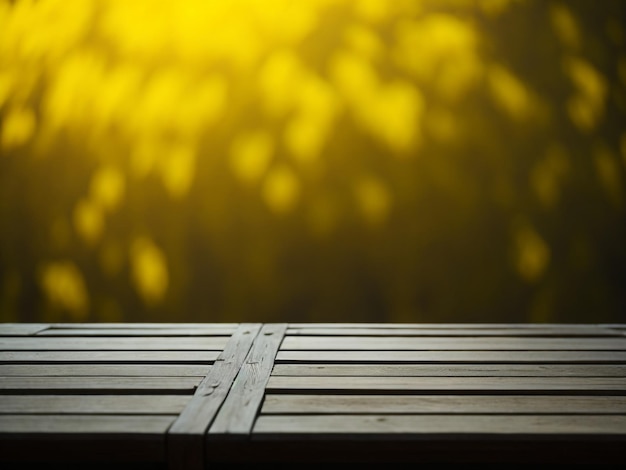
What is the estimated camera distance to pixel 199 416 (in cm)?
110

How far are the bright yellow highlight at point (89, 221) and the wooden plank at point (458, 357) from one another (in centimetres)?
109

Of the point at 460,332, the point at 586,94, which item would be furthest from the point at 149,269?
the point at 586,94

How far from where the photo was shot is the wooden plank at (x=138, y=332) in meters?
1.86

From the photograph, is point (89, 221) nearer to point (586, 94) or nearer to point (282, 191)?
point (282, 191)

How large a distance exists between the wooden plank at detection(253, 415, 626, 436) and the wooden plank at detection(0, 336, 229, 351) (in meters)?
0.64

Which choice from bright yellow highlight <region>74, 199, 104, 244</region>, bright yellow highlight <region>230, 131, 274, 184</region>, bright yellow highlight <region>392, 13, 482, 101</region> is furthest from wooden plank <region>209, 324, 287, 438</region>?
bright yellow highlight <region>392, 13, 482, 101</region>

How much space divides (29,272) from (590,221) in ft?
7.23

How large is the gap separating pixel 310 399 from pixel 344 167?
1.26 meters

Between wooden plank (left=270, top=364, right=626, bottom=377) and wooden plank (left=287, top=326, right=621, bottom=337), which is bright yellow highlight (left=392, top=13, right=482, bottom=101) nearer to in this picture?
wooden plank (left=287, top=326, right=621, bottom=337)

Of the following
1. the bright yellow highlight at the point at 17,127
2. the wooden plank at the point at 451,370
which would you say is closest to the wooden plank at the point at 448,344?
the wooden plank at the point at 451,370

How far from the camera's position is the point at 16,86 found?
94.9 inches

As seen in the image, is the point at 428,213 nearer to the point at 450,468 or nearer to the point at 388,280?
the point at 388,280

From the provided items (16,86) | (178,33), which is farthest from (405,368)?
(16,86)

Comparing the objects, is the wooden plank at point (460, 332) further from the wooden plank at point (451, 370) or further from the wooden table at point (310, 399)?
the wooden plank at point (451, 370)
